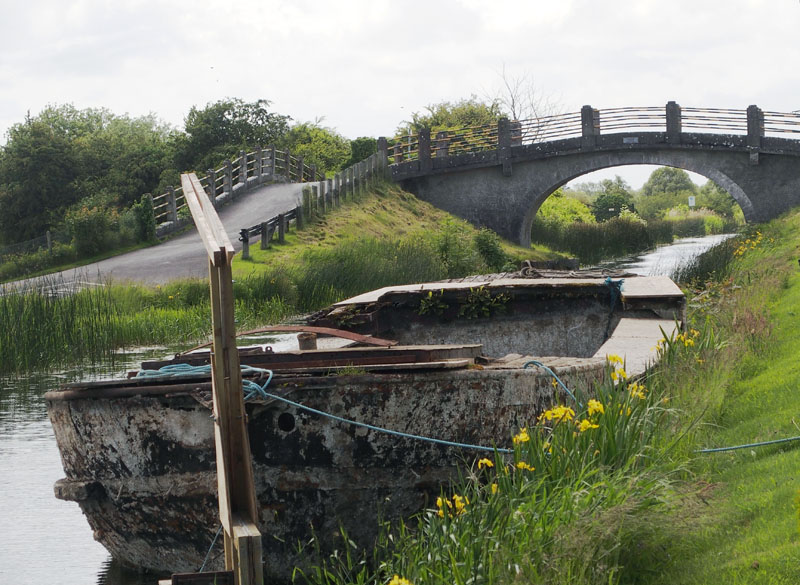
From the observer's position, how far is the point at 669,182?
357 feet

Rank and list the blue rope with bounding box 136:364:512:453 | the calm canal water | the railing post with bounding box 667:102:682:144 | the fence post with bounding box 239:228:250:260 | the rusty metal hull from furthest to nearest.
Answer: the railing post with bounding box 667:102:682:144, the fence post with bounding box 239:228:250:260, the calm canal water, the rusty metal hull, the blue rope with bounding box 136:364:512:453

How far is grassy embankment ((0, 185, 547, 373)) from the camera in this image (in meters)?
13.4

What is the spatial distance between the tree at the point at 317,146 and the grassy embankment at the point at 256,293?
1733 centimetres

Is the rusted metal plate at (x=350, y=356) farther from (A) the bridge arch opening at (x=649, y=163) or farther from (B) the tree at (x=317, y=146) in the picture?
(B) the tree at (x=317, y=146)

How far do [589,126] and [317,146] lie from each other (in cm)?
1838

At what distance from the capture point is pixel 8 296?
1401cm

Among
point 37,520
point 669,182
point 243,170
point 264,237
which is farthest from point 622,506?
point 669,182

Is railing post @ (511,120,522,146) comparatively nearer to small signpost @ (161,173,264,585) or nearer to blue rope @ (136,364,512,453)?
blue rope @ (136,364,512,453)

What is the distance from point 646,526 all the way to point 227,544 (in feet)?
5.97

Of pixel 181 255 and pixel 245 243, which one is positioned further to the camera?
pixel 181 255

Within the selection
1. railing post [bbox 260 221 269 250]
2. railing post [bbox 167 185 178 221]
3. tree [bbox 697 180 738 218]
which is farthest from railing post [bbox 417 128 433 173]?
tree [bbox 697 180 738 218]

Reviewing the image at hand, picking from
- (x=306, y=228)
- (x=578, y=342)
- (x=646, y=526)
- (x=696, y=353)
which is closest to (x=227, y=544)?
(x=646, y=526)

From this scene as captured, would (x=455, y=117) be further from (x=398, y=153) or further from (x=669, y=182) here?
(x=669, y=182)

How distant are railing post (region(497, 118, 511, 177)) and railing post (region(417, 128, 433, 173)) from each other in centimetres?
256
